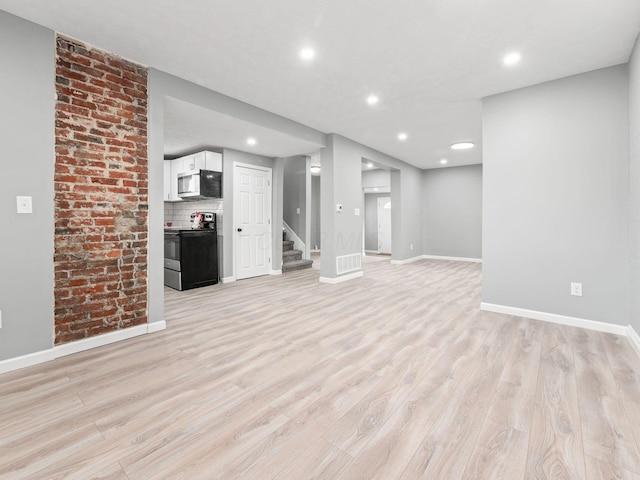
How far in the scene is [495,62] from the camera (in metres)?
2.96

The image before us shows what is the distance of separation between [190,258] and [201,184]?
1321 mm

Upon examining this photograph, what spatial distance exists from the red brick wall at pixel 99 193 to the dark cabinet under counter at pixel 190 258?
2.01 meters

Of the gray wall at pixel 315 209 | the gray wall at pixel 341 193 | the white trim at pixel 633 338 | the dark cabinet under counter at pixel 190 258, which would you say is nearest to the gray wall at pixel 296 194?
the gray wall at pixel 341 193

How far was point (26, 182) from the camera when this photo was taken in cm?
233

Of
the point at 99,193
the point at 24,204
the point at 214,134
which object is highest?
the point at 214,134

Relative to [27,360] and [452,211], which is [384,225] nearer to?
[452,211]

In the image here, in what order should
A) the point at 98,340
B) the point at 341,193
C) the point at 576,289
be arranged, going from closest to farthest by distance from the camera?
the point at 98,340, the point at 576,289, the point at 341,193

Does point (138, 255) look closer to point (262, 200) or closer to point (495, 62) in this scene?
point (262, 200)

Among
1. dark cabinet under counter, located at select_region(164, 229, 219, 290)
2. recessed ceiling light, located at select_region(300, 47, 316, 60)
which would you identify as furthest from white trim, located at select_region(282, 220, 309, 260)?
recessed ceiling light, located at select_region(300, 47, 316, 60)

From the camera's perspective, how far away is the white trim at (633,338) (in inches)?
99.1

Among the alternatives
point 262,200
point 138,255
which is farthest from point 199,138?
point 138,255

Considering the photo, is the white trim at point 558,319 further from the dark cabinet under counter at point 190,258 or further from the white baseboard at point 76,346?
the dark cabinet under counter at point 190,258

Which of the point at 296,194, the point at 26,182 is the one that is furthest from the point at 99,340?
the point at 296,194

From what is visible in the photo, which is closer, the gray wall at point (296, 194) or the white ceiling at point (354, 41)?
the white ceiling at point (354, 41)
